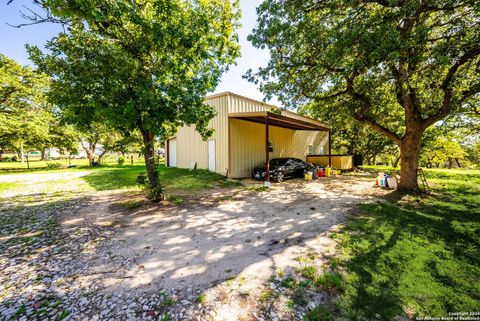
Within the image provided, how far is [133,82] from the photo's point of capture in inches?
226

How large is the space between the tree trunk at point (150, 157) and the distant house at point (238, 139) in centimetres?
516

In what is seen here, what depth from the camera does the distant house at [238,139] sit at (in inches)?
446

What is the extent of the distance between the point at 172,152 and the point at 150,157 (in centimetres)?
1195

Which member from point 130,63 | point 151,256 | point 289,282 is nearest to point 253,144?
point 130,63

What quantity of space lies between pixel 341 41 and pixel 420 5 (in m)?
2.02

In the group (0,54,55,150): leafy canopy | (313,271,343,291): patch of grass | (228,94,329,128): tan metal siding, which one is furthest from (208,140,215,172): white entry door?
(0,54,55,150): leafy canopy

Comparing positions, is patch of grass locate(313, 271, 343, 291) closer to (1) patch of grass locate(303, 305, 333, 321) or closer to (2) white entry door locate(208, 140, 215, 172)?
(1) patch of grass locate(303, 305, 333, 321)

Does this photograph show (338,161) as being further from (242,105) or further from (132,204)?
(132,204)

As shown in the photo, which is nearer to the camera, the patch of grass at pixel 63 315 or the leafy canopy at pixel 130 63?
the patch of grass at pixel 63 315

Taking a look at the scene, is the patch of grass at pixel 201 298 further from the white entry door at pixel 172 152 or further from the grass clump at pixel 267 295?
the white entry door at pixel 172 152

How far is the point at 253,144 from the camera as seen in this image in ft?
42.2

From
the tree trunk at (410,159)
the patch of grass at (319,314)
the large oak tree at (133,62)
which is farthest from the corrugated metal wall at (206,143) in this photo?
the patch of grass at (319,314)

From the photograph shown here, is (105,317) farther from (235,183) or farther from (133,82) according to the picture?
(235,183)

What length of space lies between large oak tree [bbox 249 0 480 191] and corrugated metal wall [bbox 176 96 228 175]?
3.82m
